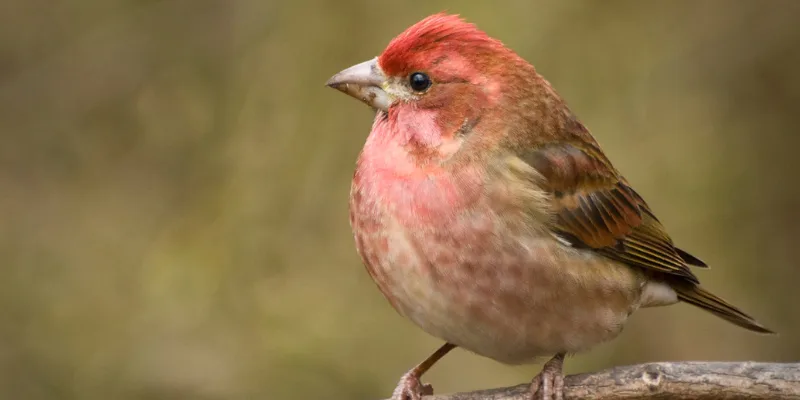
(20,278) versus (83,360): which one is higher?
(20,278)

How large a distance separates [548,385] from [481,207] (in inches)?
34.2

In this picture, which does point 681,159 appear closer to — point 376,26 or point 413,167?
point 376,26

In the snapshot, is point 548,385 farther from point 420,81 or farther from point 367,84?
point 367,84

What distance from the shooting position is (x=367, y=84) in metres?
5.62

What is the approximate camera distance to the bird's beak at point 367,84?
220 inches

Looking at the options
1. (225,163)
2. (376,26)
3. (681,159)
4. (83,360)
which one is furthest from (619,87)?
(83,360)

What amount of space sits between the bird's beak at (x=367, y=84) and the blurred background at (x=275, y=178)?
262 cm

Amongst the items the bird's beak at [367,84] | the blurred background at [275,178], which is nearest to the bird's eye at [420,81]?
the bird's beak at [367,84]

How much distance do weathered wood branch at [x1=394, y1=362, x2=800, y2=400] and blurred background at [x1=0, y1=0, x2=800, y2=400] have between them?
8.40ft

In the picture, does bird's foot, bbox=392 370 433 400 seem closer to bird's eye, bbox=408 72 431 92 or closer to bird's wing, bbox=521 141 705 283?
bird's wing, bbox=521 141 705 283

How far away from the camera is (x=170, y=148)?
331 inches

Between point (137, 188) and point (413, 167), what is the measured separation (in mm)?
3443

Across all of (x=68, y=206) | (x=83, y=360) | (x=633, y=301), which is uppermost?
(x=68, y=206)

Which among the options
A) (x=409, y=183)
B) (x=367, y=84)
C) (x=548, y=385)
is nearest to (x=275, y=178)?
(x=367, y=84)
